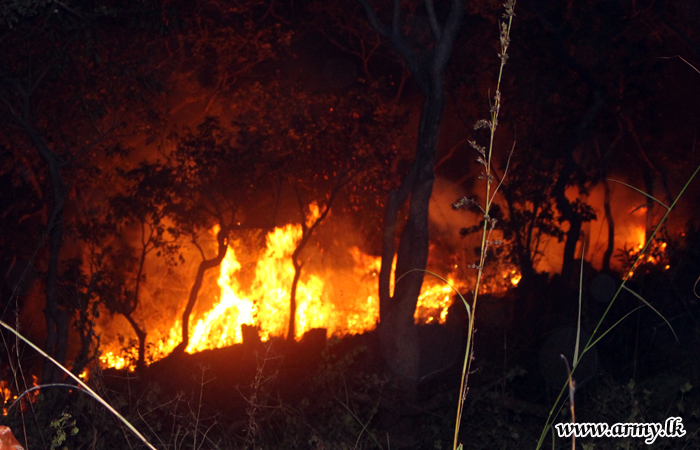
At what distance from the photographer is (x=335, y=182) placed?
27.3 feet

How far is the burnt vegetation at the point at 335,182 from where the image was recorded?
712cm

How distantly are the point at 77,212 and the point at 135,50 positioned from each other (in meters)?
2.41

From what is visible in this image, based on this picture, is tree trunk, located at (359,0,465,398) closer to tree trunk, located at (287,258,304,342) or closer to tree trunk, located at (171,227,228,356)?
tree trunk, located at (287,258,304,342)

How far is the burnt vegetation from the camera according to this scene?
7.12 m

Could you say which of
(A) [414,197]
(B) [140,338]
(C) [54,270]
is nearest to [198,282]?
(B) [140,338]

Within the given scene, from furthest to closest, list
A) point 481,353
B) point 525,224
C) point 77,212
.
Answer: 1. point 525,224
2. point 77,212
3. point 481,353

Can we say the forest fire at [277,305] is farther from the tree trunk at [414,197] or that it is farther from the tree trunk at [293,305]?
the tree trunk at [414,197]

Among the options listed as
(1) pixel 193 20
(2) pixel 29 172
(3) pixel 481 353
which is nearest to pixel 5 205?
(2) pixel 29 172

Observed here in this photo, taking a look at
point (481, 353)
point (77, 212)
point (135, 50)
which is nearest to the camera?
point (135, 50)

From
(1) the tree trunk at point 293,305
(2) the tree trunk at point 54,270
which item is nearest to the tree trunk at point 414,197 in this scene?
(1) the tree trunk at point 293,305

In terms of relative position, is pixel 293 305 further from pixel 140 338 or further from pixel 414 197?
pixel 414 197

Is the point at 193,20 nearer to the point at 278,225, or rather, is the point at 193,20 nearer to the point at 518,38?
the point at 278,225

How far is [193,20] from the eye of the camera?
25.1 ft

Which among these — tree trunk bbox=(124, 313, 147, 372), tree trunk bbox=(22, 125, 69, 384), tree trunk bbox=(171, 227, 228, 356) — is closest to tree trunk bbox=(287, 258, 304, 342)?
tree trunk bbox=(171, 227, 228, 356)
